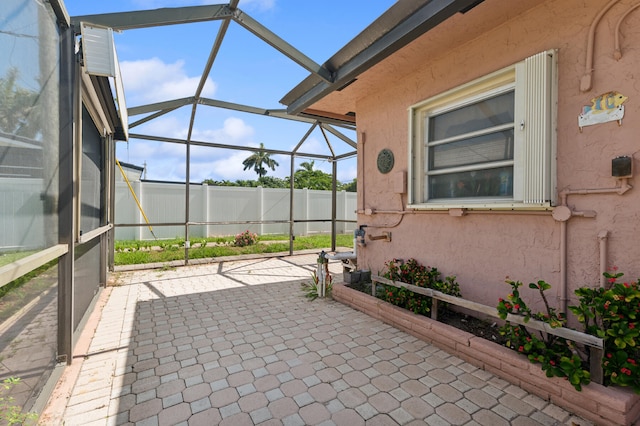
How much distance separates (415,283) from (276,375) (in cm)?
173

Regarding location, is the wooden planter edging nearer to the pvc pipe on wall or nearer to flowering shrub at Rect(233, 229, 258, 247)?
the pvc pipe on wall

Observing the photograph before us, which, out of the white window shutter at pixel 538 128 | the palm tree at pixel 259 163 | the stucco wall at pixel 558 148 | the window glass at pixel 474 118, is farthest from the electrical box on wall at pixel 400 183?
the palm tree at pixel 259 163

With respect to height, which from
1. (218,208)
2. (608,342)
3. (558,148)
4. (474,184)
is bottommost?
(608,342)

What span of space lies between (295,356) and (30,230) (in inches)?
82.5

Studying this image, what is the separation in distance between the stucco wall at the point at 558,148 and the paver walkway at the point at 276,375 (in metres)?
0.97

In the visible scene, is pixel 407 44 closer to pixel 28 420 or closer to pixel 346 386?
pixel 346 386

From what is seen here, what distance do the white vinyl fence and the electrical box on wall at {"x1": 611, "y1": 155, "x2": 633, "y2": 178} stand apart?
648 centimetres

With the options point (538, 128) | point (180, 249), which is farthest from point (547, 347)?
point (180, 249)

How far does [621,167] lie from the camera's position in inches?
75.9

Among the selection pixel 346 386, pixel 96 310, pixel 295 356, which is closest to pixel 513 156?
pixel 346 386

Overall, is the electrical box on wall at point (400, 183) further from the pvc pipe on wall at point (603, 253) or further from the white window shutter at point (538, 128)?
the pvc pipe on wall at point (603, 253)

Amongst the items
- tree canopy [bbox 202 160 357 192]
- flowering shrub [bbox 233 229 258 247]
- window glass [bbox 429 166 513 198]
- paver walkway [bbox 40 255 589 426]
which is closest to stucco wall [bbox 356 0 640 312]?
window glass [bbox 429 166 513 198]

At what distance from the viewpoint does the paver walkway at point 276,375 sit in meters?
1.82

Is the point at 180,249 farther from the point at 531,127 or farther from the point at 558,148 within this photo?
the point at 558,148
